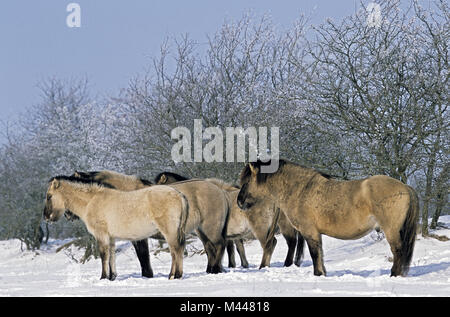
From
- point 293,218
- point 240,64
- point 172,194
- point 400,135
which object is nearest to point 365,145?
point 400,135

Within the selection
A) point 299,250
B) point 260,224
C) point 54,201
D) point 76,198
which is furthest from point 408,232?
point 54,201

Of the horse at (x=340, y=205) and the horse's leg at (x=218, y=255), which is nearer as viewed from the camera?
the horse at (x=340, y=205)

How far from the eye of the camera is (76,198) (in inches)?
480

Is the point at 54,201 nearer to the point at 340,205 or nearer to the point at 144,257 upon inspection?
the point at 144,257

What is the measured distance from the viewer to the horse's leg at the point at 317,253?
11.1 meters

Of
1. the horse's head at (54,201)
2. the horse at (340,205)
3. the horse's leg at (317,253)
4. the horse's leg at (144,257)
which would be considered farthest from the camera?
the horse's leg at (144,257)

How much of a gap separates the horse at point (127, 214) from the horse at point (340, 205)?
73.0 inches

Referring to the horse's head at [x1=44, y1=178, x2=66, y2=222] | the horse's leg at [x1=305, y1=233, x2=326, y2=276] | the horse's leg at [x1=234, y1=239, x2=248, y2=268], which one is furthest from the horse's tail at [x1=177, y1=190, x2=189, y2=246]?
the horse's leg at [x1=234, y1=239, x2=248, y2=268]

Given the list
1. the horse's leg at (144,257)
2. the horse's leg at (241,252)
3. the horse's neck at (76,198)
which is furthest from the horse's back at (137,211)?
the horse's leg at (241,252)

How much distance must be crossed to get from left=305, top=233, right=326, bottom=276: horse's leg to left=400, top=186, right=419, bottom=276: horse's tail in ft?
4.37

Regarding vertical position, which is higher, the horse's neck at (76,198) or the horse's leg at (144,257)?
the horse's neck at (76,198)

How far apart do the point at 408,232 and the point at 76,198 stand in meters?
5.98

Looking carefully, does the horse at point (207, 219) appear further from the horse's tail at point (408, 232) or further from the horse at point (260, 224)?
the horse's tail at point (408, 232)
